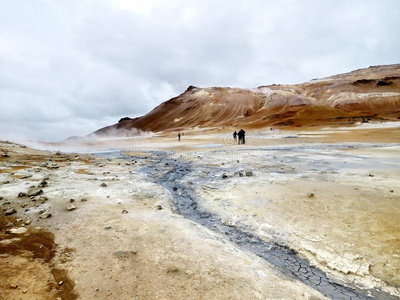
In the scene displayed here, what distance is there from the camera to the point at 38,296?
369 cm

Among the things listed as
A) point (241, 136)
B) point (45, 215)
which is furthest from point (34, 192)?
point (241, 136)

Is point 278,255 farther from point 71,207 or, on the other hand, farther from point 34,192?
point 34,192

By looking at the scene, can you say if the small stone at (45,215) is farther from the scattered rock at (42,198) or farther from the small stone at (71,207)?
the scattered rock at (42,198)


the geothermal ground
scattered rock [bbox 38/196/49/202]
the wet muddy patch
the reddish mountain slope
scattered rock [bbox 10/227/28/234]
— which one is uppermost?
the reddish mountain slope

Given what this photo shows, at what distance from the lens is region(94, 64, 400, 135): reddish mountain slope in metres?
80.3

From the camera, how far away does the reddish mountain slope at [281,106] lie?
80312mm

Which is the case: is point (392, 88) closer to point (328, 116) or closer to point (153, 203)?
point (328, 116)

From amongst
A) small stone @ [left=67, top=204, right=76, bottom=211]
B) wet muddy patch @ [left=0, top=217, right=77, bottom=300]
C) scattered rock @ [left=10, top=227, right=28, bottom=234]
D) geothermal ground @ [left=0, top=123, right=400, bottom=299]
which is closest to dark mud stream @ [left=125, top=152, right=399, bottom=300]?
geothermal ground @ [left=0, top=123, right=400, bottom=299]

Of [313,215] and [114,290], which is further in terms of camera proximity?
[313,215]

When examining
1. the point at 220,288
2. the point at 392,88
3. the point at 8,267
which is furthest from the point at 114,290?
the point at 392,88

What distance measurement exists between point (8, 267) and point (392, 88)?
5014 inches

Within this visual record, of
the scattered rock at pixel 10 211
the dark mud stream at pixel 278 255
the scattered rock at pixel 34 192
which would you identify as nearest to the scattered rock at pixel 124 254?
the dark mud stream at pixel 278 255

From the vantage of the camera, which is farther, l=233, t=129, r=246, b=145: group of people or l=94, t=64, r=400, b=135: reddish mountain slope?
l=94, t=64, r=400, b=135: reddish mountain slope

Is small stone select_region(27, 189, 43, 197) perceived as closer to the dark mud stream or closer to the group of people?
the dark mud stream
